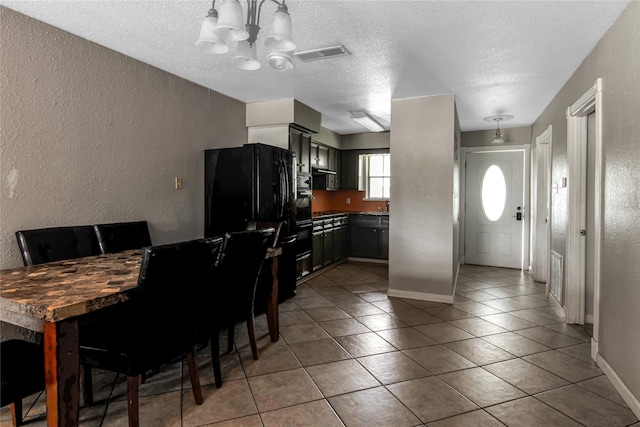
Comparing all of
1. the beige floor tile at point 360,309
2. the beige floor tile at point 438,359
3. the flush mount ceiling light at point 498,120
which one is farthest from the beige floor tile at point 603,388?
the flush mount ceiling light at point 498,120

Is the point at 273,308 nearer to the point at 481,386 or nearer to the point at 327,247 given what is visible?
the point at 481,386

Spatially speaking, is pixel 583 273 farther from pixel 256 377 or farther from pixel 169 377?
pixel 169 377

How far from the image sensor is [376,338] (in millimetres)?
3125

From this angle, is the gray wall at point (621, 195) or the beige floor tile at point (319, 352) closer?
the gray wall at point (621, 195)

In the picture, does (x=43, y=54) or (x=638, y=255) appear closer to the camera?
(x=638, y=255)

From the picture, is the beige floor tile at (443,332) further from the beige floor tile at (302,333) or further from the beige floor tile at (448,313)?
the beige floor tile at (302,333)

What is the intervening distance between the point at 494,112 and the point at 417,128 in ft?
5.06

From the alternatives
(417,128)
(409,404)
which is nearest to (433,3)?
(417,128)

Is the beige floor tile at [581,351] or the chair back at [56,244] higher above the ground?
the chair back at [56,244]

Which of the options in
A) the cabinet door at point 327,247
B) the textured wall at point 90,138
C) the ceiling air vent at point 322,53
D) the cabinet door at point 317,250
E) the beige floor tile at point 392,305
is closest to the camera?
the textured wall at point 90,138

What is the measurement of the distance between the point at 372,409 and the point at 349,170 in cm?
533

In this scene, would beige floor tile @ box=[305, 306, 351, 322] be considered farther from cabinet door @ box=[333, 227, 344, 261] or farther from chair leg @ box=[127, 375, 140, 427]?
cabinet door @ box=[333, 227, 344, 261]

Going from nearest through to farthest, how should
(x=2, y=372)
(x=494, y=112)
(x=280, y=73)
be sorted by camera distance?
1. (x=2, y=372)
2. (x=280, y=73)
3. (x=494, y=112)

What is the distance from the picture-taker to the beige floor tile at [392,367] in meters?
2.44
